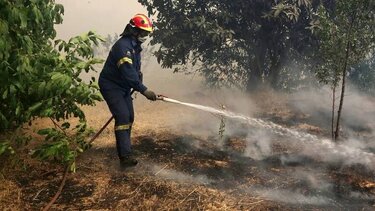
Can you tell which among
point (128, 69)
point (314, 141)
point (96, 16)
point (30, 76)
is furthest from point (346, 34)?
point (96, 16)

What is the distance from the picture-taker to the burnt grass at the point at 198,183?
16.3 feet

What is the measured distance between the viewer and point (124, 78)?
227 inches

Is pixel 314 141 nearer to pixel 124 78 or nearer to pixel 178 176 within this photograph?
pixel 178 176

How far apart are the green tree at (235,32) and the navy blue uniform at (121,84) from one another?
22.2 feet

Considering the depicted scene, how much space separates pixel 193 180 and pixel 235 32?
9.82m

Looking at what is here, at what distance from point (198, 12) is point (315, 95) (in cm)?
573

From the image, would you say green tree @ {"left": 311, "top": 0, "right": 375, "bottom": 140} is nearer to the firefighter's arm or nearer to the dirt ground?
the dirt ground

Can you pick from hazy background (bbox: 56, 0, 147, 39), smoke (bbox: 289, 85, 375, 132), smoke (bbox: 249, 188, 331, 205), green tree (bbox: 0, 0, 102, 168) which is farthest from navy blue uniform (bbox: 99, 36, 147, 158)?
hazy background (bbox: 56, 0, 147, 39)

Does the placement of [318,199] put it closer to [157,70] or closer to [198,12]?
[198,12]

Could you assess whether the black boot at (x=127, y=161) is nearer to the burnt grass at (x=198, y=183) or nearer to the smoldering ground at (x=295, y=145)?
the burnt grass at (x=198, y=183)

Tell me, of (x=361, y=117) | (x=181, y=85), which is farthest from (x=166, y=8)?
(x=361, y=117)

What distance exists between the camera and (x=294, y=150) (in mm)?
7926

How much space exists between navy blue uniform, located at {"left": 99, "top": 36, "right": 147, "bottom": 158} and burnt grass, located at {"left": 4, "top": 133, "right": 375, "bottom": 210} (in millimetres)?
627

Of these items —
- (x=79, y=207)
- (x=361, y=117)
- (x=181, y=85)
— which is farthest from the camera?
(x=181, y=85)
